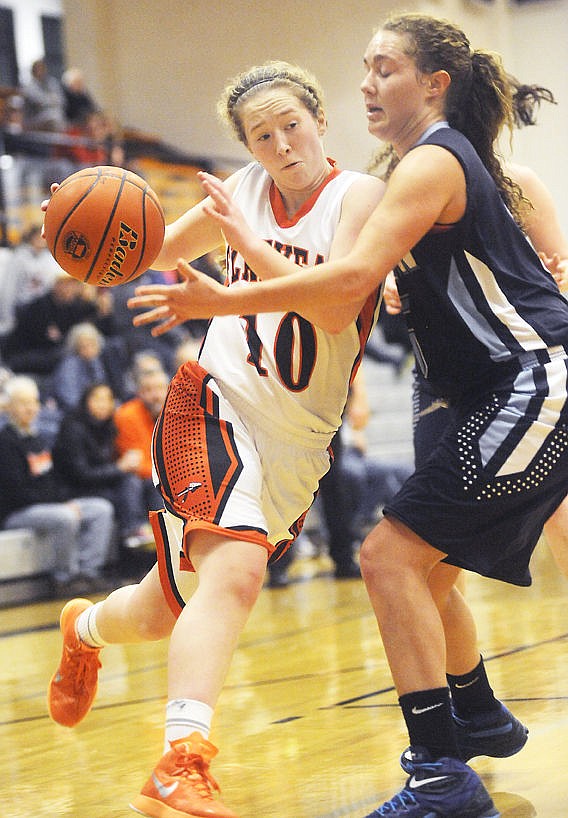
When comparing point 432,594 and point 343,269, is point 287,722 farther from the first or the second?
point 343,269

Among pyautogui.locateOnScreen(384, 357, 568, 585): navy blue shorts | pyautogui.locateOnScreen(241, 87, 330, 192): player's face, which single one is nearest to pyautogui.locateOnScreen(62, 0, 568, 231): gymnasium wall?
pyautogui.locateOnScreen(241, 87, 330, 192): player's face

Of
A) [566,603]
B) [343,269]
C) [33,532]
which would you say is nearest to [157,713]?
[343,269]

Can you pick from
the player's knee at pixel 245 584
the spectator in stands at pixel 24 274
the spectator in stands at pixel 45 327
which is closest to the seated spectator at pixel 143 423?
the spectator in stands at pixel 45 327

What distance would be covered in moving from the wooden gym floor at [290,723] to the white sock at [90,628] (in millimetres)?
334

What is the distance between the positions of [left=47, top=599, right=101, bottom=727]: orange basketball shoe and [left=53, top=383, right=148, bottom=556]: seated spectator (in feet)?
14.4

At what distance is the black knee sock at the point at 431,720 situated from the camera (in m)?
2.49

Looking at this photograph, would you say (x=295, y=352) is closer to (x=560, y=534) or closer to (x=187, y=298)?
(x=187, y=298)

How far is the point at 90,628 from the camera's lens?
3.20 m

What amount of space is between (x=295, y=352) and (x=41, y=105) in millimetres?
10234

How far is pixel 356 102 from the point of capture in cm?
1338

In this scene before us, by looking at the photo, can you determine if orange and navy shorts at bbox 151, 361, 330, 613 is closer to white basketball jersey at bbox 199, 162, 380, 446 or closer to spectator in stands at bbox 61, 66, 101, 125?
white basketball jersey at bbox 199, 162, 380, 446

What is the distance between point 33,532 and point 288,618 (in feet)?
6.99

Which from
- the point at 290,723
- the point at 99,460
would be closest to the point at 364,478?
the point at 99,460

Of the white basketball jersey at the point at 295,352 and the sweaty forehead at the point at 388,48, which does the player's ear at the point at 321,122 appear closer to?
the white basketball jersey at the point at 295,352
